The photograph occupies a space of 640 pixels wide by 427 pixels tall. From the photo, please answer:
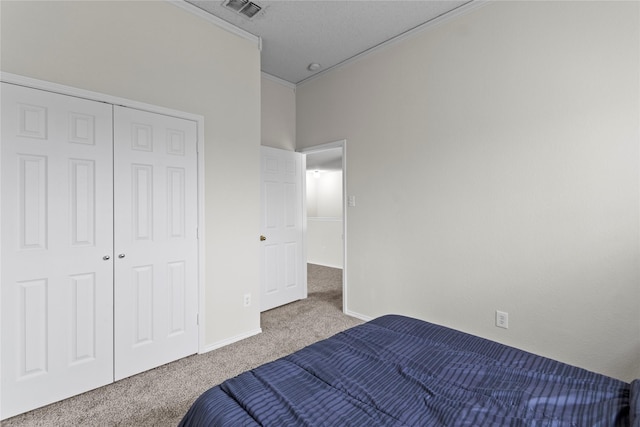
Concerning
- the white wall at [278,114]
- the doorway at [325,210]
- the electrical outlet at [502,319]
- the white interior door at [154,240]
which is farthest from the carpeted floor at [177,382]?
the white wall at [278,114]

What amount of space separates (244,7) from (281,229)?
233 centimetres

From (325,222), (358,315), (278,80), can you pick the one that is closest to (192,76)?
(278,80)

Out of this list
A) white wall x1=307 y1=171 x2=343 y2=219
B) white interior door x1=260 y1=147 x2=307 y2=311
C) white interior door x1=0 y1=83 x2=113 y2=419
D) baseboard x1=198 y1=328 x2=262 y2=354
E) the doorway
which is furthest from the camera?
white wall x1=307 y1=171 x2=343 y2=219

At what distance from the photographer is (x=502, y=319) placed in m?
2.41

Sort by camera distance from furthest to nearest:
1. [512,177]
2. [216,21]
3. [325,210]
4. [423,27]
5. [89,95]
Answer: [325,210]
[423,27]
[216,21]
[512,177]
[89,95]

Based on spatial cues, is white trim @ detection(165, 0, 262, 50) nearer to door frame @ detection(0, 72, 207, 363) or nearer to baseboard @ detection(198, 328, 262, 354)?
door frame @ detection(0, 72, 207, 363)

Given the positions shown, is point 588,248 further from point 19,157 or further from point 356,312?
point 19,157

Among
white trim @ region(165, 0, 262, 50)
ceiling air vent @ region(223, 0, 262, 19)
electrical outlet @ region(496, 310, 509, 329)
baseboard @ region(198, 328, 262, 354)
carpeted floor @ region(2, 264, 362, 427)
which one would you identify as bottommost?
carpeted floor @ region(2, 264, 362, 427)

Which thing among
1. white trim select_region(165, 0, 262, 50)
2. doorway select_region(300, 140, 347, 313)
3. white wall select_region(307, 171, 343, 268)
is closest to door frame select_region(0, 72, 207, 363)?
white trim select_region(165, 0, 262, 50)

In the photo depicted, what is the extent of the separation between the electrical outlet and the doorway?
249 cm

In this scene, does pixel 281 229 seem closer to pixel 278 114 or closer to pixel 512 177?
pixel 278 114

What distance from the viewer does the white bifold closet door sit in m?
1.81

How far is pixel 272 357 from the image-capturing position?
8.27 ft

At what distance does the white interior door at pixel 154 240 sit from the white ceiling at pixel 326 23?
1153 mm
